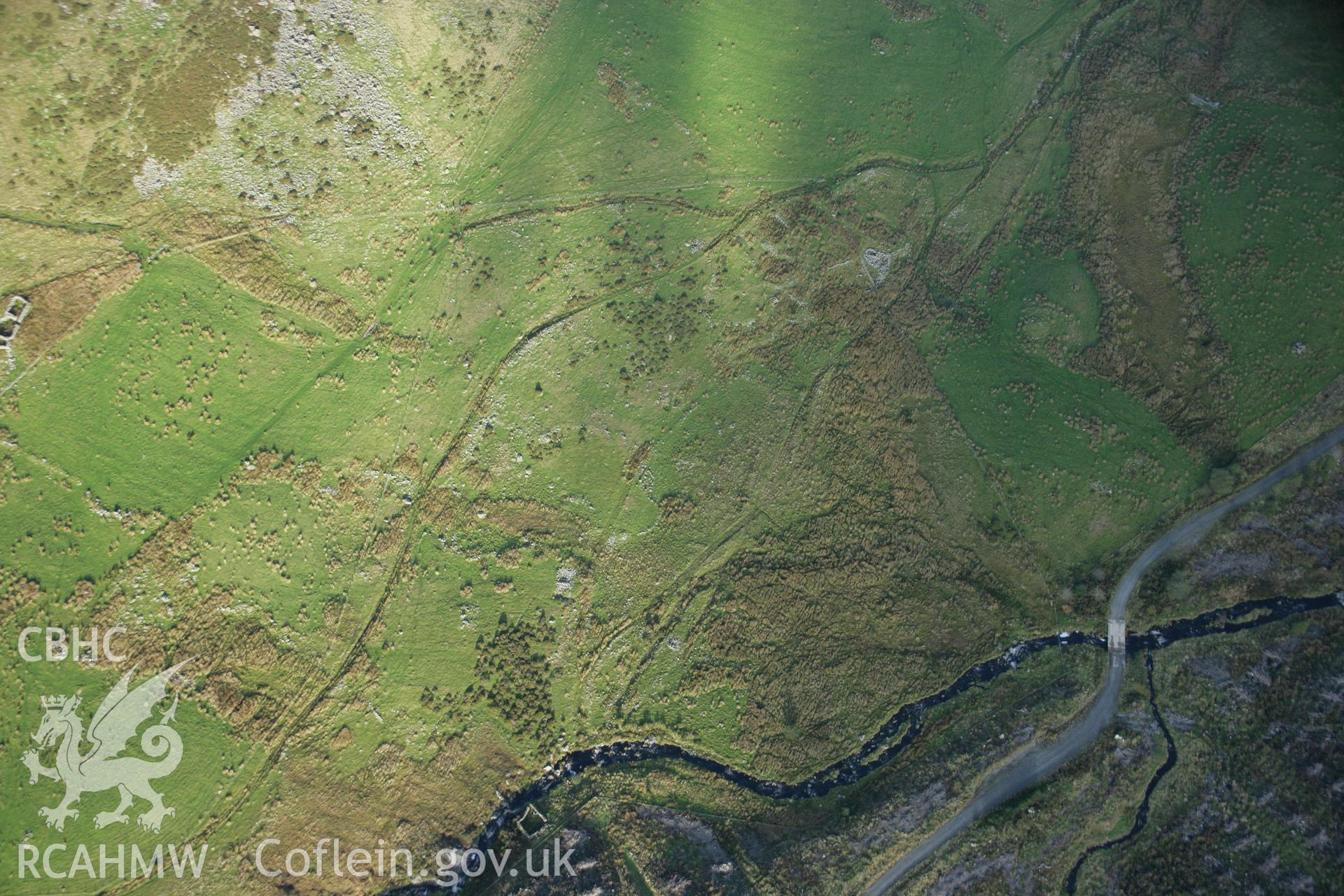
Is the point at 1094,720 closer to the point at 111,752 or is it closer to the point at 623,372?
the point at 623,372

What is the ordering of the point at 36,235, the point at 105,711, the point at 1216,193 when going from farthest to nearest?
the point at 1216,193
the point at 36,235
the point at 105,711

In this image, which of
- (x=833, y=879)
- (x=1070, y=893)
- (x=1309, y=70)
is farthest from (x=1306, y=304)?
(x=833, y=879)

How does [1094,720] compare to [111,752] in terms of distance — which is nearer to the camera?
[111,752]

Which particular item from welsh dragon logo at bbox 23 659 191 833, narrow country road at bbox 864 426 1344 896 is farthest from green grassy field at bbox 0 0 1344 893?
narrow country road at bbox 864 426 1344 896

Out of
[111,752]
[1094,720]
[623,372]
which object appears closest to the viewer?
[111,752]

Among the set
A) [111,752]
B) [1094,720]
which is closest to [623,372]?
[111,752]

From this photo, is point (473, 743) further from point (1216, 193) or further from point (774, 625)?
point (1216, 193)

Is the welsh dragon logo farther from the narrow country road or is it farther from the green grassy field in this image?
the narrow country road

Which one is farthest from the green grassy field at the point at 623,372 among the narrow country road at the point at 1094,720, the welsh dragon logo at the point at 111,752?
the narrow country road at the point at 1094,720
